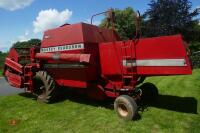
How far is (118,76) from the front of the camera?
8.45m

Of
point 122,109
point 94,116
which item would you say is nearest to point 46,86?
point 94,116

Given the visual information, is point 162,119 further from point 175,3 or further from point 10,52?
point 175,3

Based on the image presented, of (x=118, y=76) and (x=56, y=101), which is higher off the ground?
(x=118, y=76)

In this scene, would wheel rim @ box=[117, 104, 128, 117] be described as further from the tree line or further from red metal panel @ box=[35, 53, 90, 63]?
the tree line

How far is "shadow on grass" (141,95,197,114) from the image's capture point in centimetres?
829

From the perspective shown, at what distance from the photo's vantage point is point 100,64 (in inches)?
346

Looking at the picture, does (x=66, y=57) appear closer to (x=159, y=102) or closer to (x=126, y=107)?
(x=126, y=107)

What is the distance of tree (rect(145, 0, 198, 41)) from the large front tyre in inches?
1006

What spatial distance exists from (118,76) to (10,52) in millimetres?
5312

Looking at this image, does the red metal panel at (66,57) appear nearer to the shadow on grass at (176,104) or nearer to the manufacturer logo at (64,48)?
the manufacturer logo at (64,48)

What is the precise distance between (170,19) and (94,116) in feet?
88.4

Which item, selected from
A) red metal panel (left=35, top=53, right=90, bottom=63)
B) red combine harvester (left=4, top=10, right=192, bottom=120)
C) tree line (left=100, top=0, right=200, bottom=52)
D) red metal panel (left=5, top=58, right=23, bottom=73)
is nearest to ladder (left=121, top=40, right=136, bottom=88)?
red combine harvester (left=4, top=10, right=192, bottom=120)

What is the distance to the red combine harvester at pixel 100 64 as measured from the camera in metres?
7.27

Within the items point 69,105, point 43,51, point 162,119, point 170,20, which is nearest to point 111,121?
point 162,119
